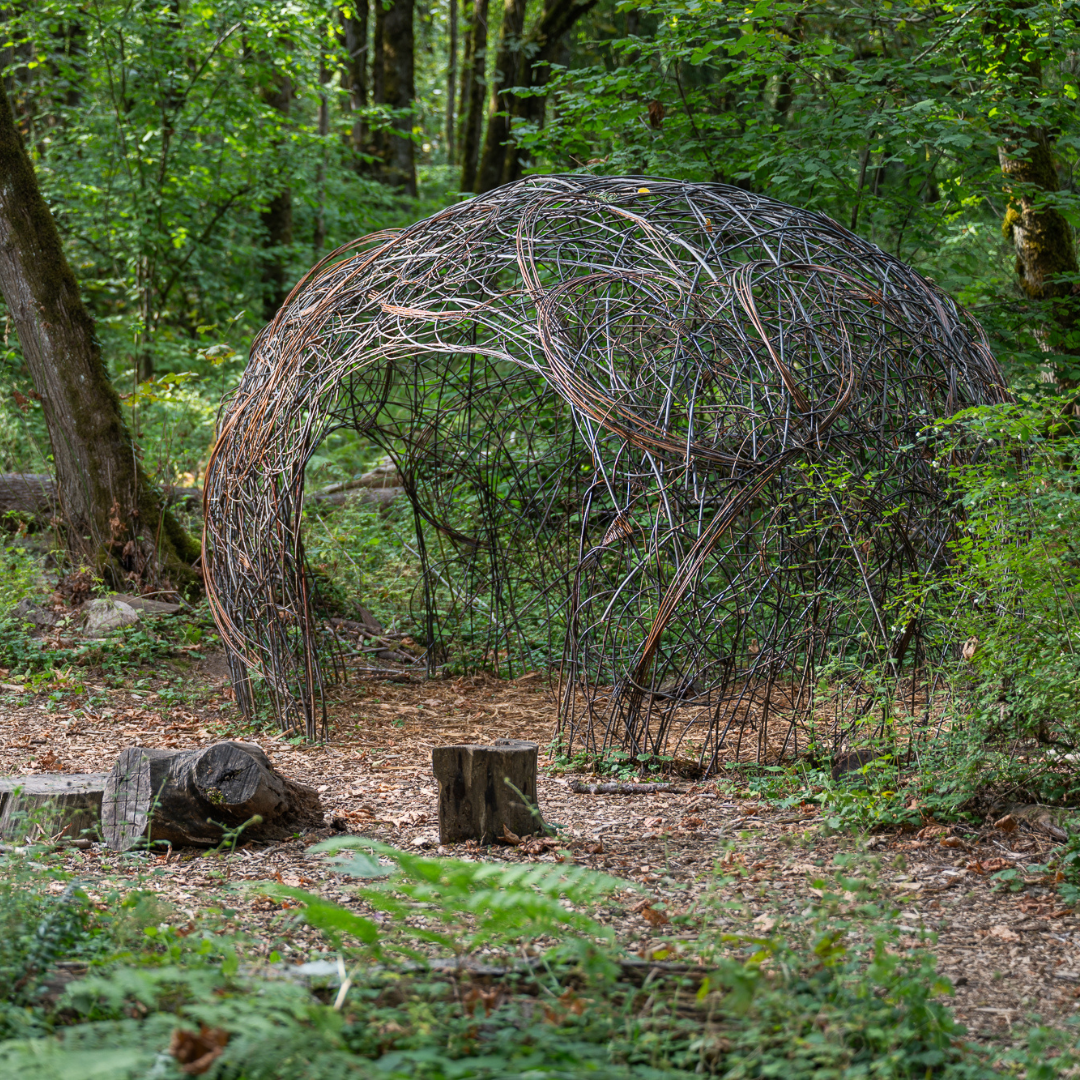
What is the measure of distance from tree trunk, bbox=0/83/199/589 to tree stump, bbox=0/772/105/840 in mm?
3765

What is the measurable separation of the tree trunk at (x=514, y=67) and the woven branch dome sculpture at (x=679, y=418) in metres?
6.35

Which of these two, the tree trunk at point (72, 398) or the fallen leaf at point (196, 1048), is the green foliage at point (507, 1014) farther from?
the tree trunk at point (72, 398)

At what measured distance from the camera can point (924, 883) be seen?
315 cm

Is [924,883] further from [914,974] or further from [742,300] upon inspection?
[742,300]

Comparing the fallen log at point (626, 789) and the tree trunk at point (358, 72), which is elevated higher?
the tree trunk at point (358, 72)

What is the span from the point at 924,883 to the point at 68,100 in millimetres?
15262

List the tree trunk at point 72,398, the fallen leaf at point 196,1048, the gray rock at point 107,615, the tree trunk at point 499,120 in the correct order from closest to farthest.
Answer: the fallen leaf at point 196,1048, the gray rock at point 107,615, the tree trunk at point 72,398, the tree trunk at point 499,120

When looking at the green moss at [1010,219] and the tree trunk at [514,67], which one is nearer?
the green moss at [1010,219]

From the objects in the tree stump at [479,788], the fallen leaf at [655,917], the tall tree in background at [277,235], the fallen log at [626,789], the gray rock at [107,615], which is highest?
the tall tree in background at [277,235]

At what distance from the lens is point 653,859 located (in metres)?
3.39

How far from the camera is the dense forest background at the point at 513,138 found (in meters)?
6.38

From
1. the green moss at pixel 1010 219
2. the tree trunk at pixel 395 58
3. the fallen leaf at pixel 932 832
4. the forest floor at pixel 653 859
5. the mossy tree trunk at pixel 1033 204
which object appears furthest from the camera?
the tree trunk at pixel 395 58

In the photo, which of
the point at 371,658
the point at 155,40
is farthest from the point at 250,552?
the point at 155,40

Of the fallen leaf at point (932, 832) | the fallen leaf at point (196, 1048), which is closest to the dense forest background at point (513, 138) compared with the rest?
the fallen leaf at point (932, 832)
